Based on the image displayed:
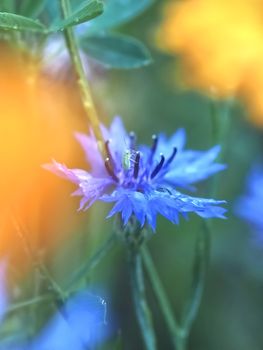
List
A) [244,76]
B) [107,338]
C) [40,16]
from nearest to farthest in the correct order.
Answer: [40,16] → [107,338] → [244,76]

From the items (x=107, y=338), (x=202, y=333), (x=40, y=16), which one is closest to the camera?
(x=40, y=16)

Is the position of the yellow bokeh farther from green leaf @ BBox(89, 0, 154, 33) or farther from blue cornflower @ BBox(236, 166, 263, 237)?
Result: green leaf @ BBox(89, 0, 154, 33)

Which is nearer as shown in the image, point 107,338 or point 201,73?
point 107,338

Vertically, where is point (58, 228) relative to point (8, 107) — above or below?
below

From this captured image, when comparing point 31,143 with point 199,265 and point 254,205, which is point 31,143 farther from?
point 254,205

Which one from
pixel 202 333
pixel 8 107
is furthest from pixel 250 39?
pixel 8 107

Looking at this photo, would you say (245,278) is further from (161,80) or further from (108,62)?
(108,62)

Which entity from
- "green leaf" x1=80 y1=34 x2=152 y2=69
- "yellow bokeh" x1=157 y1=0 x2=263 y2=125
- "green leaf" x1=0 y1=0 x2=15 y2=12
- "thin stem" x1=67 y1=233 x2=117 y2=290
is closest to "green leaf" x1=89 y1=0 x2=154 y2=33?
"green leaf" x1=80 y1=34 x2=152 y2=69
